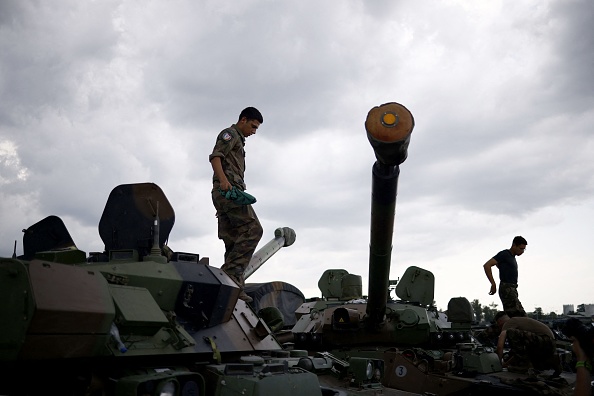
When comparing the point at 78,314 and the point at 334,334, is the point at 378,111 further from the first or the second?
the point at 334,334

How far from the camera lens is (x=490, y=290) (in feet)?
37.8

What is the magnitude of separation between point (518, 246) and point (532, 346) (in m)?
2.36

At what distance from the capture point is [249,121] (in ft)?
24.5

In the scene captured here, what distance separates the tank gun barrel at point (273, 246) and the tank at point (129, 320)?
15928mm

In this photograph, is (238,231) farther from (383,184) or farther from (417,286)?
(417,286)

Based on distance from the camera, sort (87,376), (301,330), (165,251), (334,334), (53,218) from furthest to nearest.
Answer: (301,330)
(334,334)
(53,218)
(165,251)
(87,376)

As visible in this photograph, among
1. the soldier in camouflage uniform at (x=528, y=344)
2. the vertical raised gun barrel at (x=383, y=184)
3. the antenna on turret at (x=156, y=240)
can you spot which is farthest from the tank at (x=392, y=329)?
the antenna on turret at (x=156, y=240)

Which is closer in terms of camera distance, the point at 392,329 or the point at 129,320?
the point at 129,320

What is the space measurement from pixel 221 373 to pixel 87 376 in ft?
3.29

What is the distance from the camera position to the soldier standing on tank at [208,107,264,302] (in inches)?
278

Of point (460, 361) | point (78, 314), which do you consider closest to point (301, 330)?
point (460, 361)

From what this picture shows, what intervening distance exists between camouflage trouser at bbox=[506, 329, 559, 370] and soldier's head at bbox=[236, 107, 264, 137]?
17.3ft

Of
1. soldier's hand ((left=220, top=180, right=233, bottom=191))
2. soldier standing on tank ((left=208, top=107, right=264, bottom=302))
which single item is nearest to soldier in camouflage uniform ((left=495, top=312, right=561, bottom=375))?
soldier standing on tank ((left=208, top=107, right=264, bottom=302))

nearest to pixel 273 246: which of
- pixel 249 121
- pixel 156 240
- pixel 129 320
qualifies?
pixel 249 121
